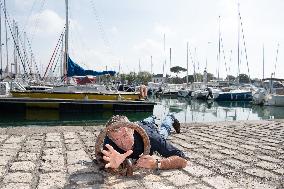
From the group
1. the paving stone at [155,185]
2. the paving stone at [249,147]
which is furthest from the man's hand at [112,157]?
the paving stone at [249,147]

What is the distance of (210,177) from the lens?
14.2 feet

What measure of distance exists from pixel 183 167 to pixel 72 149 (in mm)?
2338

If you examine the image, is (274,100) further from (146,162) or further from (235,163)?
(146,162)

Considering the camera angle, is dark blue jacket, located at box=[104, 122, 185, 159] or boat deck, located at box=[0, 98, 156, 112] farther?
boat deck, located at box=[0, 98, 156, 112]

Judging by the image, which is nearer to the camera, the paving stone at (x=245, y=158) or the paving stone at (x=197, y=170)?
the paving stone at (x=197, y=170)

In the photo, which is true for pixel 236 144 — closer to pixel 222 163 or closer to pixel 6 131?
pixel 222 163

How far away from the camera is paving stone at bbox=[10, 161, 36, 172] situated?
4602 millimetres

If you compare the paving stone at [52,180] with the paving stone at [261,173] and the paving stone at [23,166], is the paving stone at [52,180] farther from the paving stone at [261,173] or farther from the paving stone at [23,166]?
the paving stone at [261,173]

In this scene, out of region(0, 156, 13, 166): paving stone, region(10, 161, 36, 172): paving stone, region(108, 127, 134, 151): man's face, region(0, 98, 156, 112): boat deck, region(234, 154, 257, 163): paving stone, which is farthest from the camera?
region(0, 98, 156, 112): boat deck

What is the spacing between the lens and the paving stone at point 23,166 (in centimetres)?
460

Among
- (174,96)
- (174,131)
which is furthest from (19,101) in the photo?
(174,96)

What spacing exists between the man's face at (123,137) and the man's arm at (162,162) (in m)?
0.25

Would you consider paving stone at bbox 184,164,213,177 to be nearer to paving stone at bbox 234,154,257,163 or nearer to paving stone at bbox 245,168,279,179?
paving stone at bbox 245,168,279,179

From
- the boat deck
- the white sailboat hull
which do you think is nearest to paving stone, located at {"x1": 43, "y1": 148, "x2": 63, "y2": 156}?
the boat deck
